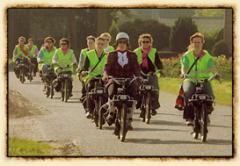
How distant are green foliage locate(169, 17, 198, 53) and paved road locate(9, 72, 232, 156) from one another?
1.46m

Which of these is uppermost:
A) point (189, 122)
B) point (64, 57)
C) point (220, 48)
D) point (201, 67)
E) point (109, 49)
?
point (220, 48)

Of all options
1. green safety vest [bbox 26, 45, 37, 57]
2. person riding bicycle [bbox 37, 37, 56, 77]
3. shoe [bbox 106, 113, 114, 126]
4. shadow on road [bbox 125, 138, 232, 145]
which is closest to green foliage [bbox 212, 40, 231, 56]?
shadow on road [bbox 125, 138, 232, 145]

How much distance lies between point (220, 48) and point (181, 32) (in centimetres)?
193

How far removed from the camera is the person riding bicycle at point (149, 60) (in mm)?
15531

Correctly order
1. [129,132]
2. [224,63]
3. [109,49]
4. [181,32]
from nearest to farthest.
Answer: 1. [129,132]
2. [109,49]
3. [181,32]
4. [224,63]

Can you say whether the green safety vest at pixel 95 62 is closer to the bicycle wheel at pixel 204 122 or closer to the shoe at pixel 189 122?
the shoe at pixel 189 122

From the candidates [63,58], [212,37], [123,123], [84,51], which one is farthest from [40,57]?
[123,123]

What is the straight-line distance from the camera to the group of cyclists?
46.2ft

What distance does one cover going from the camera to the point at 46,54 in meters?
17.5

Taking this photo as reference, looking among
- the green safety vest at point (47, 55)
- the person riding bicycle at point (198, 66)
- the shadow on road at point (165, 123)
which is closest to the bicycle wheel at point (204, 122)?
the person riding bicycle at point (198, 66)

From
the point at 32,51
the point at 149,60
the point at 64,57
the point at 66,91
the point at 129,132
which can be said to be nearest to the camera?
the point at 129,132

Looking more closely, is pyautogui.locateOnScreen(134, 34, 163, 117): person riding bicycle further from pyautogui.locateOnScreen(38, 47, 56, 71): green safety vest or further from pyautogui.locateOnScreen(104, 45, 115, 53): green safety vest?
pyautogui.locateOnScreen(38, 47, 56, 71): green safety vest

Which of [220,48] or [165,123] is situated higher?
[220,48]

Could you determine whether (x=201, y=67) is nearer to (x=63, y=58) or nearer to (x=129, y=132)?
(x=129, y=132)
